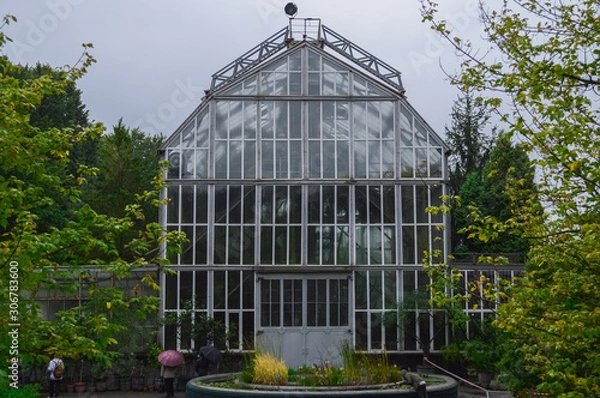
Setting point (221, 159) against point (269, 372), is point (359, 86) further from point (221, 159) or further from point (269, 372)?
point (269, 372)

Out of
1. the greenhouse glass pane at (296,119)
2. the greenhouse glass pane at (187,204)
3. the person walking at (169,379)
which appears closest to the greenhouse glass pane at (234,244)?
the greenhouse glass pane at (187,204)

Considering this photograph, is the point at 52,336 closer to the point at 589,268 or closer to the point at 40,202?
the point at 40,202

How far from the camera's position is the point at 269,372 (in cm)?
1691

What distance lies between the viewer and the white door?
2620 centimetres

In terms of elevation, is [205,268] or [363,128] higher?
[363,128]

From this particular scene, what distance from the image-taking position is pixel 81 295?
1050 inches

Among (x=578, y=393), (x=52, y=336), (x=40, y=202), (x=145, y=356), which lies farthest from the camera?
(x=145, y=356)

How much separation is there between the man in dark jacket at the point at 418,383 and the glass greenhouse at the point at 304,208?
951cm

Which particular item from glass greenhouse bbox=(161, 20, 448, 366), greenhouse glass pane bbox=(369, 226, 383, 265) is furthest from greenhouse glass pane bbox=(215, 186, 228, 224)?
greenhouse glass pane bbox=(369, 226, 383, 265)

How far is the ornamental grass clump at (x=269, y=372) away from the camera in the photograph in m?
16.8

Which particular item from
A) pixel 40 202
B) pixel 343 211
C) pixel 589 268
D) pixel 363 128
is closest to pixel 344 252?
pixel 343 211

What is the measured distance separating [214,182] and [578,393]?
20.7m

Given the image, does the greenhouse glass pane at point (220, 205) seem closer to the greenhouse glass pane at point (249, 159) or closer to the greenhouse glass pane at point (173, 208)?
the greenhouse glass pane at point (249, 159)

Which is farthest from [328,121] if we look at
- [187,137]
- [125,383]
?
[125,383]
